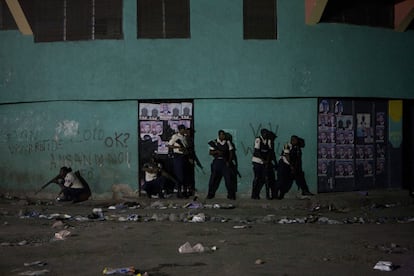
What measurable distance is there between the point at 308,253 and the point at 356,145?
23.1 feet

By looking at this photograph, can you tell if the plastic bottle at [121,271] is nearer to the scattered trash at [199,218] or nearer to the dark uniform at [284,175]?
the scattered trash at [199,218]

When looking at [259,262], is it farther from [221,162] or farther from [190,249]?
[221,162]

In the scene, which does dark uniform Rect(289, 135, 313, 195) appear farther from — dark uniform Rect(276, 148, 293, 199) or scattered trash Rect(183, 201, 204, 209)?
scattered trash Rect(183, 201, 204, 209)

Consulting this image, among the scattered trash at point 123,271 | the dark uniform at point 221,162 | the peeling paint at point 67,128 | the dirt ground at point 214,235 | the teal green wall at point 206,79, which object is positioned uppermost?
the teal green wall at point 206,79

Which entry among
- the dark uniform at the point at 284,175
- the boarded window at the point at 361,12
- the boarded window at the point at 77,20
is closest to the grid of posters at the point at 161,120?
the boarded window at the point at 77,20

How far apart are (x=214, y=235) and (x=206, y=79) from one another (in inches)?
199

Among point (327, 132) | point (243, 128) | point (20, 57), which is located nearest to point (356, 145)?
point (327, 132)

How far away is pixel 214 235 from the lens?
9.53 metres

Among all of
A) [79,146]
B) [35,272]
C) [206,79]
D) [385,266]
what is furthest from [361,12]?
[35,272]

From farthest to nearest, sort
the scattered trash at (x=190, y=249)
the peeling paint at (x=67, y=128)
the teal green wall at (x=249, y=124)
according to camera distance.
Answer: the peeling paint at (x=67, y=128) < the teal green wall at (x=249, y=124) < the scattered trash at (x=190, y=249)

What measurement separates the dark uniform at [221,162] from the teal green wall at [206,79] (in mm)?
331

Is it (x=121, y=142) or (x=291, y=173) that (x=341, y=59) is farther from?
(x=121, y=142)

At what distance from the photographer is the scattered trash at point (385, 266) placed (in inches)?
274

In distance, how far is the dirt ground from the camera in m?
7.23
